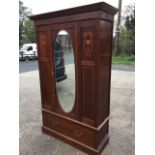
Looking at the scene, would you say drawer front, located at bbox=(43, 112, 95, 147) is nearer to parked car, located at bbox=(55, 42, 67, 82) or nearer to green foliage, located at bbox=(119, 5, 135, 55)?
parked car, located at bbox=(55, 42, 67, 82)

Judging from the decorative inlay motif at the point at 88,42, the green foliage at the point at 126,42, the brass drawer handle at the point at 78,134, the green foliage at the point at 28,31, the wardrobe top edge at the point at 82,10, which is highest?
the green foliage at the point at 28,31

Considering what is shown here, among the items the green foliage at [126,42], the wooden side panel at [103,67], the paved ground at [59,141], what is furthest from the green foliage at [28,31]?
the wooden side panel at [103,67]

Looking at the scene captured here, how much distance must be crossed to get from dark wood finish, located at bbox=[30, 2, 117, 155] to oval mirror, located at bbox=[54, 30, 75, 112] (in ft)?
0.18

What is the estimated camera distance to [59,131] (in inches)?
88.0

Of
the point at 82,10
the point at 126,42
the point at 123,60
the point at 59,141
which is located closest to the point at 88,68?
the point at 82,10

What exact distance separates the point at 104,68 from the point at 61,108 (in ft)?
2.52

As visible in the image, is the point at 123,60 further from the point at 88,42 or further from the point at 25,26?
the point at 88,42

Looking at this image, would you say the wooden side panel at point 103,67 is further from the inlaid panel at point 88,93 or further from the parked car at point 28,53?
the parked car at point 28,53

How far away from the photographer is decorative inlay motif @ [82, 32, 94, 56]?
5.27 feet

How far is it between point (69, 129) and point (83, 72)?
79 centimetres

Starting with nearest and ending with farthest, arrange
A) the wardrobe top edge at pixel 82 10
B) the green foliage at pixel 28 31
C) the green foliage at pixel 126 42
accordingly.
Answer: the wardrobe top edge at pixel 82 10
the green foliage at pixel 126 42
the green foliage at pixel 28 31

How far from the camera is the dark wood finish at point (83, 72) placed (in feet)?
5.25

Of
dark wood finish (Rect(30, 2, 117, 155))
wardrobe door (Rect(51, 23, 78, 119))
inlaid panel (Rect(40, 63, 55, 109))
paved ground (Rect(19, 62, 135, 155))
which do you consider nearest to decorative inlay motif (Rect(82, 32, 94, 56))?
dark wood finish (Rect(30, 2, 117, 155))
